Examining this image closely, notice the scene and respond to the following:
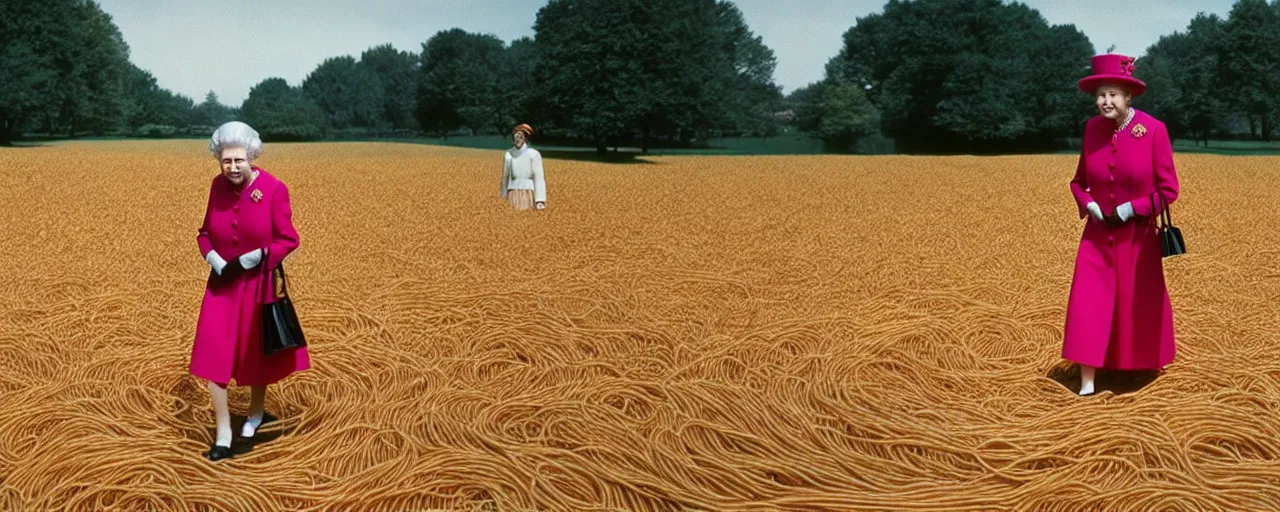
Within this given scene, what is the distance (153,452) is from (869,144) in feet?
145

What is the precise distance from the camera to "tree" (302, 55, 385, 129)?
65000mm

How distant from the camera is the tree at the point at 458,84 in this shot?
168 ft

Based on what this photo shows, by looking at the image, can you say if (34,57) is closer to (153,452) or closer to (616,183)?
(616,183)

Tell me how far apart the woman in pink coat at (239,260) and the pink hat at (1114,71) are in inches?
132

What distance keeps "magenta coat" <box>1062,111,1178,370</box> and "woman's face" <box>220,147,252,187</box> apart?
139 inches

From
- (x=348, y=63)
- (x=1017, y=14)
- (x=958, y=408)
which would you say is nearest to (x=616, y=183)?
(x=958, y=408)

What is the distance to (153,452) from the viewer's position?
3.73 meters

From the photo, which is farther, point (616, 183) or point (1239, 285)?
point (616, 183)

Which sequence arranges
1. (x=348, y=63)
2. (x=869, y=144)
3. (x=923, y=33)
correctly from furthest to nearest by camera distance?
1. (x=348, y=63)
2. (x=869, y=144)
3. (x=923, y=33)

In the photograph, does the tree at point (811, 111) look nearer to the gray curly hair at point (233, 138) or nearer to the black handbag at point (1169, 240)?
the black handbag at point (1169, 240)

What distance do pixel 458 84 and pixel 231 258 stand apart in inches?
1947

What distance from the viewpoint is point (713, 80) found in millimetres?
37812

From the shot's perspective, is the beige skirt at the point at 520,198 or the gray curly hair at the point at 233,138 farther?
the beige skirt at the point at 520,198

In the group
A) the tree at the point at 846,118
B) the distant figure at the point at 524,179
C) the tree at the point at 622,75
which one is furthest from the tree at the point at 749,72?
the distant figure at the point at 524,179
